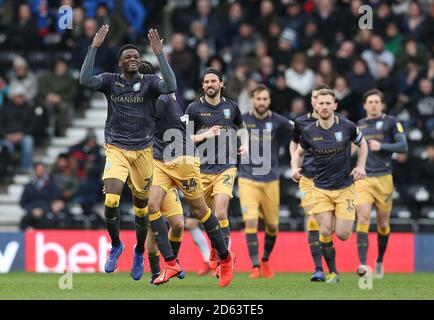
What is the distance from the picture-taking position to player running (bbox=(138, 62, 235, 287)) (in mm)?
15531

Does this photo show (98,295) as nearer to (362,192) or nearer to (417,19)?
(362,192)

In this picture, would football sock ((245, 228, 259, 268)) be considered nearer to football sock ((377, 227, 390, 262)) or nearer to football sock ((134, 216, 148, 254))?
football sock ((377, 227, 390, 262))

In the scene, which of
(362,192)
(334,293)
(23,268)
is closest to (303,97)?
(362,192)

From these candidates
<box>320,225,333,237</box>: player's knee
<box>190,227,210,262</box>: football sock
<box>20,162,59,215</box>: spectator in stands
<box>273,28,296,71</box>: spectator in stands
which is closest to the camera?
<box>320,225,333,237</box>: player's knee

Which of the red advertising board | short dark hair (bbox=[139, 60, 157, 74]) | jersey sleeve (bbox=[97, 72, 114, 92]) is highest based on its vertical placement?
short dark hair (bbox=[139, 60, 157, 74])

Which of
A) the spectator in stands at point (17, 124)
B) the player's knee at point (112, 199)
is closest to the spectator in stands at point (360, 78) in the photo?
the spectator in stands at point (17, 124)

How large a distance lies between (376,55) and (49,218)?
734cm

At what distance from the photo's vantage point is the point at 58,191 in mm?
23891

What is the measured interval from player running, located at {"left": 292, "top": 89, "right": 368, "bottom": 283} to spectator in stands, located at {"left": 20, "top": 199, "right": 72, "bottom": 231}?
22.2ft

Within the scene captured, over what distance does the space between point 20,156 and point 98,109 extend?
2.32 metres

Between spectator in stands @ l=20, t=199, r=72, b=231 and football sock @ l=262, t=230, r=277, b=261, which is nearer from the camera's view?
football sock @ l=262, t=230, r=277, b=261

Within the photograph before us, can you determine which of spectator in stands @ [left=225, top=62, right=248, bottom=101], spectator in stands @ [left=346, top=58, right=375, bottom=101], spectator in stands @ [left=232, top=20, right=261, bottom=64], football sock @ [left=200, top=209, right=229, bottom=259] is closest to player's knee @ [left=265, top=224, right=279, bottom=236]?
football sock @ [left=200, top=209, right=229, bottom=259]

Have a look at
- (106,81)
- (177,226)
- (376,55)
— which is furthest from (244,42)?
(106,81)

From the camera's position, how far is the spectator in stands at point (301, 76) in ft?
81.7
